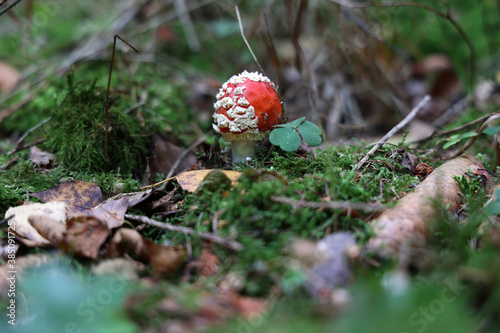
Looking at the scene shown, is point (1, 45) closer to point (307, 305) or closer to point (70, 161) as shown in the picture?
point (70, 161)

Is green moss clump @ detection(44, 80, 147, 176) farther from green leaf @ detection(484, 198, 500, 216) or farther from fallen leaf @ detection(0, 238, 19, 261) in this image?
green leaf @ detection(484, 198, 500, 216)

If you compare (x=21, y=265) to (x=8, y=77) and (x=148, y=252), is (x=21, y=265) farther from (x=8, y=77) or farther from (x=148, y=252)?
(x=8, y=77)

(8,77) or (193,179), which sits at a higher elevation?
(8,77)

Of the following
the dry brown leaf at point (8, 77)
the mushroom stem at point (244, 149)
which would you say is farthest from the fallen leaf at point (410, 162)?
the dry brown leaf at point (8, 77)

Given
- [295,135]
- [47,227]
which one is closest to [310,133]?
[295,135]

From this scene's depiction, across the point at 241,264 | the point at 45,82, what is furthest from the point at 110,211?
the point at 45,82

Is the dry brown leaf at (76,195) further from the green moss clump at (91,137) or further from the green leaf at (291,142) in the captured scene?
the green leaf at (291,142)
